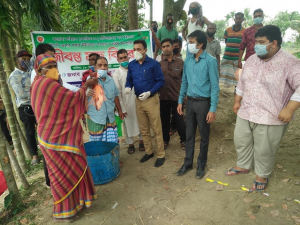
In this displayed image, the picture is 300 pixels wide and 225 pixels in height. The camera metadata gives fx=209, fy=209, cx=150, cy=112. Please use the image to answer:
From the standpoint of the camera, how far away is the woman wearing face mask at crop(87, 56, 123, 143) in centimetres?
344

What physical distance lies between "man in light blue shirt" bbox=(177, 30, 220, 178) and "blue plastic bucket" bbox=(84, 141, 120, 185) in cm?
125

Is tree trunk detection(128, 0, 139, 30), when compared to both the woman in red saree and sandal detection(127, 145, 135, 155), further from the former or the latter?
the woman in red saree

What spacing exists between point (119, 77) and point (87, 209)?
2401 mm

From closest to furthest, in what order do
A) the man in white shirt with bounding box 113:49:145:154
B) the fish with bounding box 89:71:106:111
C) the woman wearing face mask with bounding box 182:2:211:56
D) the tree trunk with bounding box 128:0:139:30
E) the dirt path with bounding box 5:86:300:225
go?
the dirt path with bounding box 5:86:300:225 → the fish with bounding box 89:71:106:111 → the man in white shirt with bounding box 113:49:145:154 → the woman wearing face mask with bounding box 182:2:211:56 → the tree trunk with bounding box 128:0:139:30

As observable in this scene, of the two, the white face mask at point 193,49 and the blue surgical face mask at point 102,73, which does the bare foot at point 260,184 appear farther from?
the blue surgical face mask at point 102,73

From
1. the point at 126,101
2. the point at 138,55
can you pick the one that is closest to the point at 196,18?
the point at 138,55

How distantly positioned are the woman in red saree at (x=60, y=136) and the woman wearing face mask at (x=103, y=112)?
0.91 metres

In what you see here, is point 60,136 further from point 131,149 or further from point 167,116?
point 167,116

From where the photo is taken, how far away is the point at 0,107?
183 inches

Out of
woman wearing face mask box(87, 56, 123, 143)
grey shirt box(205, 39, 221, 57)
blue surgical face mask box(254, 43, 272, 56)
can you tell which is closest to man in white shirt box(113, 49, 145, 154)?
woman wearing face mask box(87, 56, 123, 143)

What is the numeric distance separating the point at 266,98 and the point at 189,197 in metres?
1.68

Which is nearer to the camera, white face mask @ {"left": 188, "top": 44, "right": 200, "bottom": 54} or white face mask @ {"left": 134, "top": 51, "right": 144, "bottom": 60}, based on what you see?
white face mask @ {"left": 188, "top": 44, "right": 200, "bottom": 54}

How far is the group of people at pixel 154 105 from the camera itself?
7.66 ft

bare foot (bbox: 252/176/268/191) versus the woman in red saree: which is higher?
the woman in red saree
